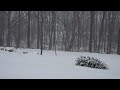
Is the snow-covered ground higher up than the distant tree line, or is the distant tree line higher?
the distant tree line

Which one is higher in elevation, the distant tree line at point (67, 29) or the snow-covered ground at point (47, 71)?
the distant tree line at point (67, 29)

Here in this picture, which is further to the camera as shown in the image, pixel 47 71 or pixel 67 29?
pixel 67 29

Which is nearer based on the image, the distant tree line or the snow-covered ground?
the snow-covered ground

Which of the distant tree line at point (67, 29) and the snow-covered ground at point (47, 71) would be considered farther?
the distant tree line at point (67, 29)

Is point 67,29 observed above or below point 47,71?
above
